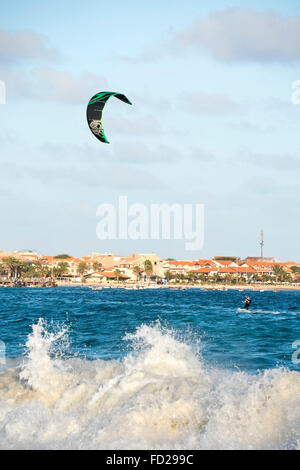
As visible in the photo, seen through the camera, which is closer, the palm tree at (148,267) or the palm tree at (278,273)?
the palm tree at (148,267)

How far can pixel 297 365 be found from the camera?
14.9 m

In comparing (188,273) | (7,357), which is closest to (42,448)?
(7,357)

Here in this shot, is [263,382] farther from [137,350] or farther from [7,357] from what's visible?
[7,357]

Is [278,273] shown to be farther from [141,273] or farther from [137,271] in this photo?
[137,271]

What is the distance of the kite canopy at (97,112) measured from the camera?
740 inches

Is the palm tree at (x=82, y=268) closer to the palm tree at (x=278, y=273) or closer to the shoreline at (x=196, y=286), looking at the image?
the shoreline at (x=196, y=286)

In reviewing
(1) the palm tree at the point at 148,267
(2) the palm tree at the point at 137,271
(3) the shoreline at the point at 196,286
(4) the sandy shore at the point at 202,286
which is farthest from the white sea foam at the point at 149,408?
(1) the palm tree at the point at 148,267

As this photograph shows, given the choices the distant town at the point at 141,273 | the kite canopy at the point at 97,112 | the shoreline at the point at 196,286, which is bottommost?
the shoreline at the point at 196,286

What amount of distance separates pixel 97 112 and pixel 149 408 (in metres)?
12.5

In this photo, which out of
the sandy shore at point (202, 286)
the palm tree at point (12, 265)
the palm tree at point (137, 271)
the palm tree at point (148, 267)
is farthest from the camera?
the palm tree at point (148, 267)

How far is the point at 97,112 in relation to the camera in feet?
63.0

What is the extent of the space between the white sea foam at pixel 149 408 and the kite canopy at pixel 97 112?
9.14m

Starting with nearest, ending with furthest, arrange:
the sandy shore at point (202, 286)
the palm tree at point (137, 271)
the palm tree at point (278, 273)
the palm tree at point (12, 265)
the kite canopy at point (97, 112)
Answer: the kite canopy at point (97, 112) < the sandy shore at point (202, 286) < the palm tree at point (12, 265) < the palm tree at point (137, 271) < the palm tree at point (278, 273)

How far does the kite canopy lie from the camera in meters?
18.8
